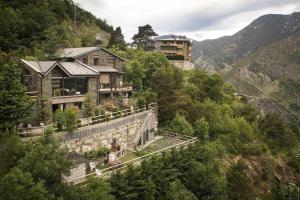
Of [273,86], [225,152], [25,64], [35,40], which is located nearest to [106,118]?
[25,64]

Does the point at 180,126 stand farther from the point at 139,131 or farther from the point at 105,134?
the point at 105,134

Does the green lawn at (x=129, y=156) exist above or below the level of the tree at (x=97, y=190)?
below

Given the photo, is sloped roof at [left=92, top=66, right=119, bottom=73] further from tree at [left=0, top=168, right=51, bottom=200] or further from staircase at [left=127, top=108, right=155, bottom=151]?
tree at [left=0, top=168, right=51, bottom=200]

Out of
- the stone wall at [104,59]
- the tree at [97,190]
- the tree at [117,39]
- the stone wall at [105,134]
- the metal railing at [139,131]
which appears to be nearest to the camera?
the tree at [97,190]

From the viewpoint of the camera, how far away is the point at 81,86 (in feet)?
107

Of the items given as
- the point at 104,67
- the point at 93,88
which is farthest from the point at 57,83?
the point at 104,67

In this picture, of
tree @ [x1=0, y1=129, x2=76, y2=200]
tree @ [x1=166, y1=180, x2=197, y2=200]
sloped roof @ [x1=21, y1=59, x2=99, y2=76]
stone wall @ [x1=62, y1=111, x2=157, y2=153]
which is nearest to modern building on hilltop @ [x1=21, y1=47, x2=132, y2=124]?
sloped roof @ [x1=21, y1=59, x2=99, y2=76]

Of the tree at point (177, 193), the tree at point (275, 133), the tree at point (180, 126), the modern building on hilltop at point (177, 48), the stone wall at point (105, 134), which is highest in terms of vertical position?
the modern building on hilltop at point (177, 48)

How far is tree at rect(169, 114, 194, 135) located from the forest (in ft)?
0.39

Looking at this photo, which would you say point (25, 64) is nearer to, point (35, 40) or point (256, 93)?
point (35, 40)

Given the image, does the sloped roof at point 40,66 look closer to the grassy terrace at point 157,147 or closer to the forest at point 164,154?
the forest at point 164,154

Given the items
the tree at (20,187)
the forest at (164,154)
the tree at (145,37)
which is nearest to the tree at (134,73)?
the forest at (164,154)

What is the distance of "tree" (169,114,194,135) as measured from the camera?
36875 mm

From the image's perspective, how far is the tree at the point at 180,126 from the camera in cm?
3688
